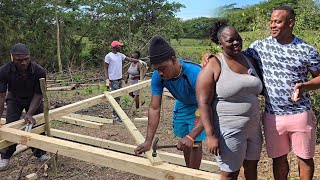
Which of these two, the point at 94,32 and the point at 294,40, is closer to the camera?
the point at 294,40

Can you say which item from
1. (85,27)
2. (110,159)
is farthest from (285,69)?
(85,27)

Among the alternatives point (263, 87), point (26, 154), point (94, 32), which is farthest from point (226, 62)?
point (94, 32)

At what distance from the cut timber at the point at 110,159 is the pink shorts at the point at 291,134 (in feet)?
1.79

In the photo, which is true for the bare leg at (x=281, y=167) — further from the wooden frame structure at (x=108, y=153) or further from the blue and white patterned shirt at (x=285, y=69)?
the wooden frame structure at (x=108, y=153)

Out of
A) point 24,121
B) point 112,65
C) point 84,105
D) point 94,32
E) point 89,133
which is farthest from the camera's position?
point 94,32

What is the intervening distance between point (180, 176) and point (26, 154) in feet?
12.6

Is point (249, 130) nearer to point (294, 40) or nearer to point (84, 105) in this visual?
point (294, 40)

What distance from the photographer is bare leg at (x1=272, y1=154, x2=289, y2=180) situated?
2.85 m

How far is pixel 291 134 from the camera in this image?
9.00ft

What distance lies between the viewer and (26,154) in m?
5.73

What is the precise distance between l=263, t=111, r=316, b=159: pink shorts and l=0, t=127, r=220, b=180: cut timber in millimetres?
546

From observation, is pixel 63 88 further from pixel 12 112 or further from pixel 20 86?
pixel 20 86

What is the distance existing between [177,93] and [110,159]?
84 centimetres

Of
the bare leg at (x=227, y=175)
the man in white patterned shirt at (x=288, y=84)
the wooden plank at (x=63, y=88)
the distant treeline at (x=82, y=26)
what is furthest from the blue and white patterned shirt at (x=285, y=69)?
the distant treeline at (x=82, y=26)
